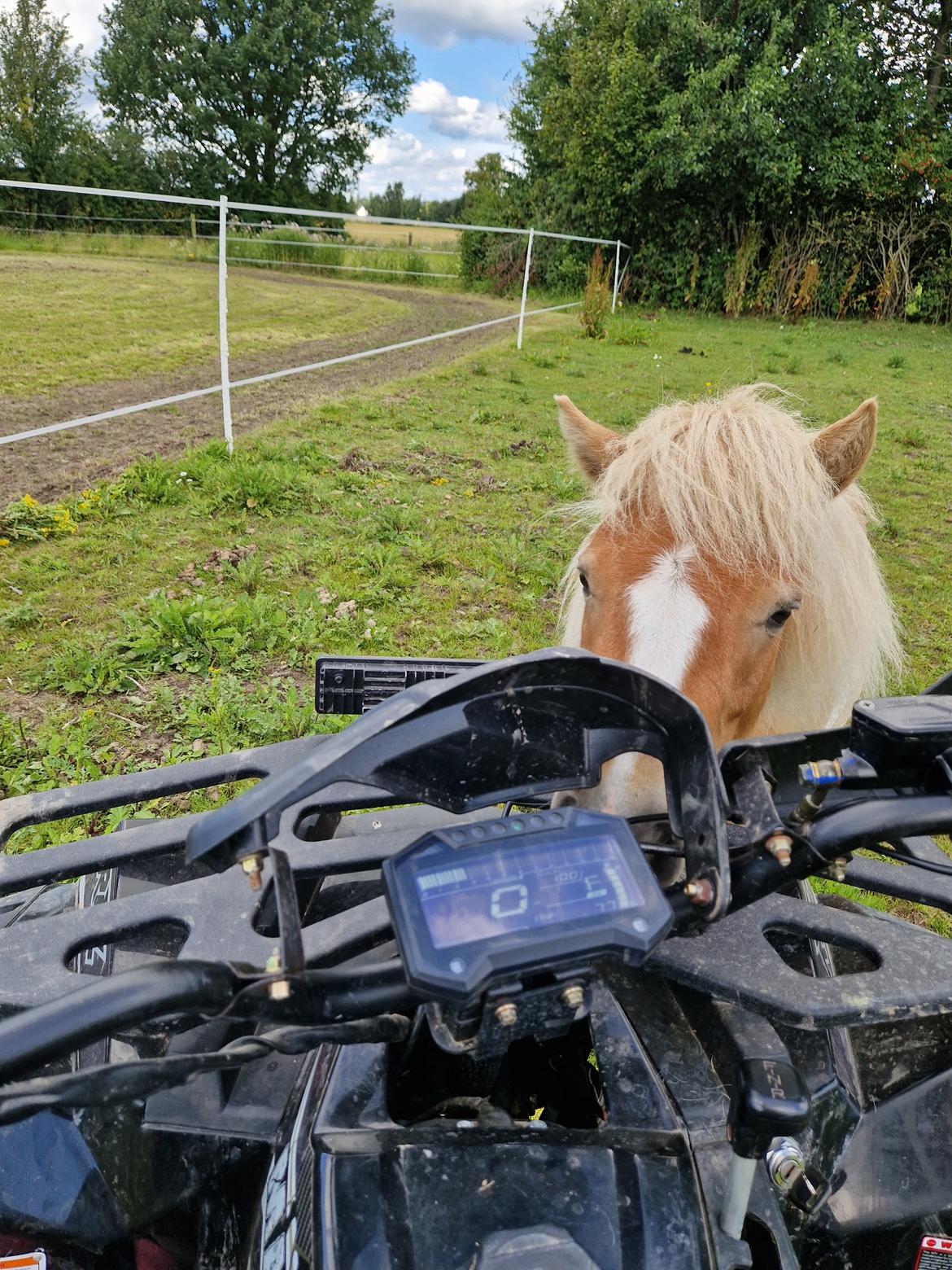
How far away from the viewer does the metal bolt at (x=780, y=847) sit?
73 centimetres

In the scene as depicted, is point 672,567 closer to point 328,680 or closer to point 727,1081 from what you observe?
point 328,680

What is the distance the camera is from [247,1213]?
874mm

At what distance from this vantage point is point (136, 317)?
38.1 feet

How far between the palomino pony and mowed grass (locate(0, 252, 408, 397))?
7145 millimetres

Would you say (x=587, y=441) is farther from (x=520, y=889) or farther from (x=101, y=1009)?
(x=101, y=1009)

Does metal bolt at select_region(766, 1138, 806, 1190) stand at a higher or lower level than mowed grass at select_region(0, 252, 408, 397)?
lower

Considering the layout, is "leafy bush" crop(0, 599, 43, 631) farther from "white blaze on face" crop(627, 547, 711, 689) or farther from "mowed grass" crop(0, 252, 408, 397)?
"mowed grass" crop(0, 252, 408, 397)

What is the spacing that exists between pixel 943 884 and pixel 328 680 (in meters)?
0.96

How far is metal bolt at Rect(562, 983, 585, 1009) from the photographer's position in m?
0.63

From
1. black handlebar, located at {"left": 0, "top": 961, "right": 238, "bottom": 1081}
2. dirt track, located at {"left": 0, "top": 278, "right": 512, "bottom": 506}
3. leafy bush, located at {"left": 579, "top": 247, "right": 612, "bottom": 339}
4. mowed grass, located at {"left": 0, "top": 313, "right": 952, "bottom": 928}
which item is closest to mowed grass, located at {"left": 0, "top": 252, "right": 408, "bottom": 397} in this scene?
dirt track, located at {"left": 0, "top": 278, "right": 512, "bottom": 506}

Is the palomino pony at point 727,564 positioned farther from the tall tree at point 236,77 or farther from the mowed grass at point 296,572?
the tall tree at point 236,77

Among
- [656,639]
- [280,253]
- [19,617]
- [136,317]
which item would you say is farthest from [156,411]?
[280,253]

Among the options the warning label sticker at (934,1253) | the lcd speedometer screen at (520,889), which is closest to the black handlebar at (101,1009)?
the lcd speedometer screen at (520,889)

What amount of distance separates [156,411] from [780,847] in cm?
762
